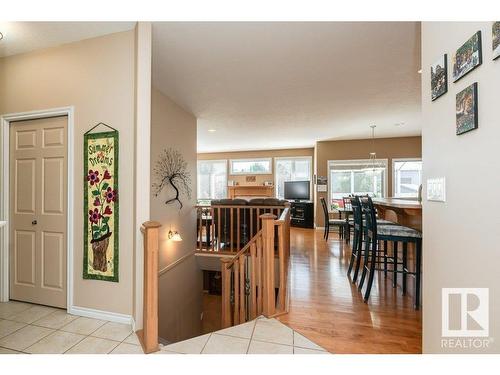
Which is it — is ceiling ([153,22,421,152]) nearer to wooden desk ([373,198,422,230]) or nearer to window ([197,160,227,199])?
wooden desk ([373,198,422,230])

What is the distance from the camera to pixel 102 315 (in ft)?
7.14

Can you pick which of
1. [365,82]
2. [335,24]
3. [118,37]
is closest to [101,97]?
[118,37]

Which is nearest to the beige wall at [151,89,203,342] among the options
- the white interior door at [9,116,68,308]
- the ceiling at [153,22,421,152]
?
the ceiling at [153,22,421,152]

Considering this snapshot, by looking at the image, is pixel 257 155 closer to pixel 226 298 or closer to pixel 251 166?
pixel 251 166

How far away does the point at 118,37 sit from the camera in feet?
7.21

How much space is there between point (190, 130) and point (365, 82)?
10.7 ft

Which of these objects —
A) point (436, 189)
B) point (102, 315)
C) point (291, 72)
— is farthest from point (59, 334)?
point (291, 72)

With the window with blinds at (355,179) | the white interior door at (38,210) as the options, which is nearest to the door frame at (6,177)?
the white interior door at (38,210)

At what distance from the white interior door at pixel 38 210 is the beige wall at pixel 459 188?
3.07 meters

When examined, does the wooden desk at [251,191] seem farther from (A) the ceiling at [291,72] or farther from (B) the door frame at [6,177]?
(B) the door frame at [6,177]

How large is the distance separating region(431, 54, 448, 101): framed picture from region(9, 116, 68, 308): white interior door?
3061 mm

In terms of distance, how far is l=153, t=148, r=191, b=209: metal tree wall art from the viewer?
3.73m

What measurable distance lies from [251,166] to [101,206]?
Result: 7.04 meters

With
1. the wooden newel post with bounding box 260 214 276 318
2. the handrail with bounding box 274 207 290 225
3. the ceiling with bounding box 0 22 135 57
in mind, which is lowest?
the wooden newel post with bounding box 260 214 276 318
